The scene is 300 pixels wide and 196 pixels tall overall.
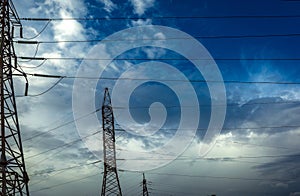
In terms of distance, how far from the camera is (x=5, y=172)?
1006 inches

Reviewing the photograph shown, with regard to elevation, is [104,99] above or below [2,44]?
above

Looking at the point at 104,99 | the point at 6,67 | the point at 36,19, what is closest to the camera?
the point at 6,67

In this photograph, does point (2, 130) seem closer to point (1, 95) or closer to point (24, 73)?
point (1, 95)

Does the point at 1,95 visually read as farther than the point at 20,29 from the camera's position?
No

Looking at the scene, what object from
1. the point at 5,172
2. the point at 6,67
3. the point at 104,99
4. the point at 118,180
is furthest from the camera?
the point at 104,99

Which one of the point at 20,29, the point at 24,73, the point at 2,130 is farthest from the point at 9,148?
the point at 20,29

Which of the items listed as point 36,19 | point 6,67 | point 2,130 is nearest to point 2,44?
point 6,67

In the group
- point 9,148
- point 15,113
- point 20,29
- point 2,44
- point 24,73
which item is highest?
point 20,29

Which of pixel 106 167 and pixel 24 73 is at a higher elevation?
pixel 24 73

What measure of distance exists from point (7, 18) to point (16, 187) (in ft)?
46.5

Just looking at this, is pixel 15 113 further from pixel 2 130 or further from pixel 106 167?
pixel 106 167

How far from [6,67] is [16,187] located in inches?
378

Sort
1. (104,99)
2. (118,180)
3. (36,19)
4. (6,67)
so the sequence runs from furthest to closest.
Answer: (104,99) < (118,180) < (36,19) < (6,67)

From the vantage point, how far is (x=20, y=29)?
30.8 metres
